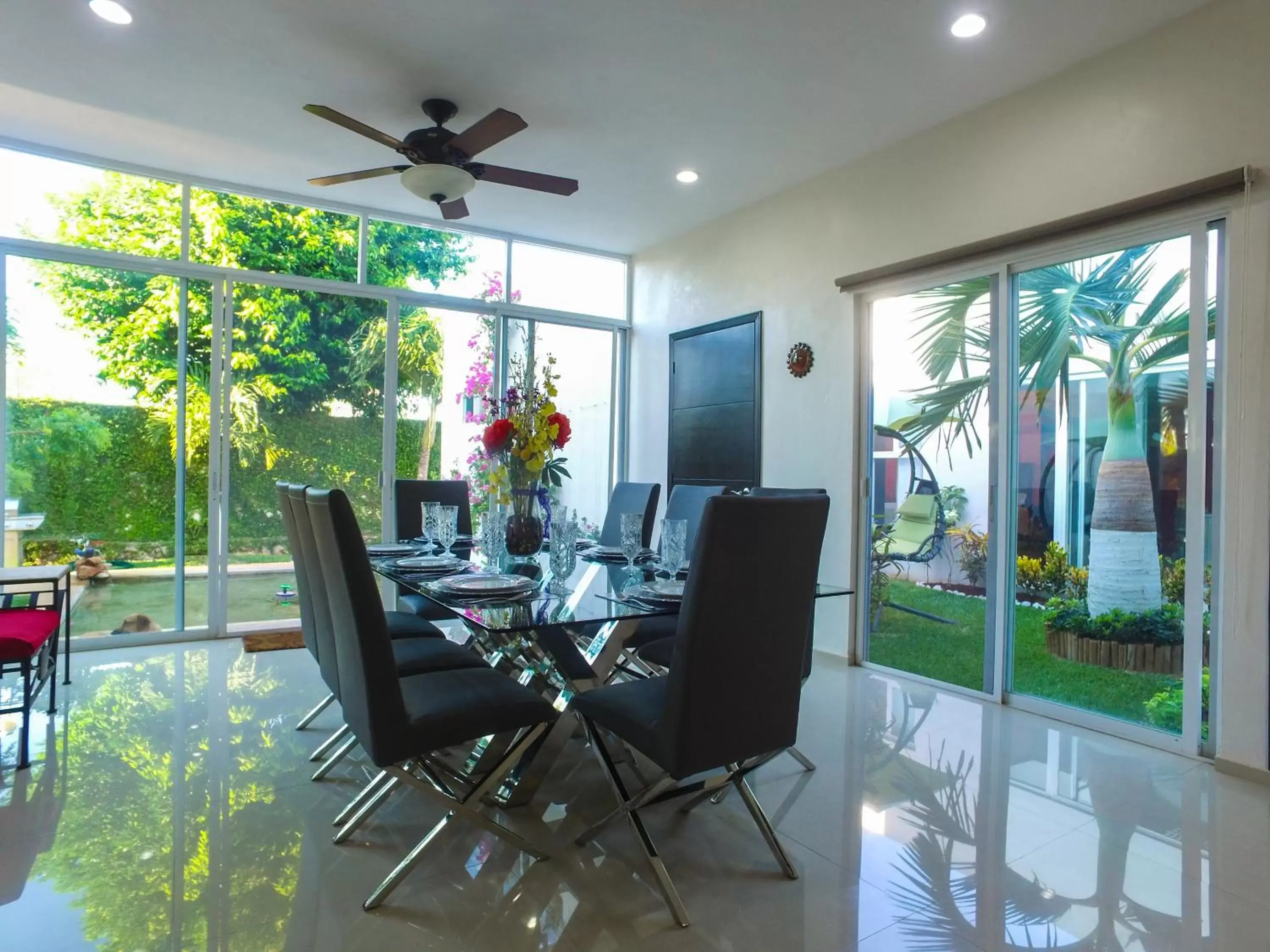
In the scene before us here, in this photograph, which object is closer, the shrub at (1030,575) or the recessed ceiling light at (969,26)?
the recessed ceiling light at (969,26)

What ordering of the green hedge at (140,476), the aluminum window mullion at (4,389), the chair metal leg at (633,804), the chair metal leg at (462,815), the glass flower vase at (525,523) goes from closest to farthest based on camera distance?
1. the chair metal leg at (462,815)
2. the chair metal leg at (633,804)
3. the glass flower vase at (525,523)
4. the aluminum window mullion at (4,389)
5. the green hedge at (140,476)

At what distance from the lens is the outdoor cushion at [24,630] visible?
251cm

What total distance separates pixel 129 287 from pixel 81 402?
28.8 inches

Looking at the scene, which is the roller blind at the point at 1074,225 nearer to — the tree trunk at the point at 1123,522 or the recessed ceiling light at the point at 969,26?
the tree trunk at the point at 1123,522

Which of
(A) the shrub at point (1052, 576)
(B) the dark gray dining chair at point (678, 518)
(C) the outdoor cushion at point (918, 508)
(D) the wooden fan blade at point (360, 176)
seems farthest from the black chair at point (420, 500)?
(A) the shrub at point (1052, 576)

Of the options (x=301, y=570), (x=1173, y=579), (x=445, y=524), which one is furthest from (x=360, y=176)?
(x=1173, y=579)

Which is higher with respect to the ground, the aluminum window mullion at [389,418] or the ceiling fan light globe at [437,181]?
the ceiling fan light globe at [437,181]

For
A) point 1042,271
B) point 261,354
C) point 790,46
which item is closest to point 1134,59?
point 1042,271

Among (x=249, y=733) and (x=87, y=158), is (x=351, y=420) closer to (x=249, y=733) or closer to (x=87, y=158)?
(x=87, y=158)

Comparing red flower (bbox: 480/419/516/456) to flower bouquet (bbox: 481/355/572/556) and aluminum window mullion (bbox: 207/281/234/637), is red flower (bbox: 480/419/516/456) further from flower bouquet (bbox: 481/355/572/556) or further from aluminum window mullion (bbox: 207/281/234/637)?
aluminum window mullion (bbox: 207/281/234/637)

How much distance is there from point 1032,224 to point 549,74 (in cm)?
229

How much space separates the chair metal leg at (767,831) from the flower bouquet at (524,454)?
3.59 ft

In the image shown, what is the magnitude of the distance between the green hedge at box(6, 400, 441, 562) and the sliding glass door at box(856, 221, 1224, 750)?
3.40m

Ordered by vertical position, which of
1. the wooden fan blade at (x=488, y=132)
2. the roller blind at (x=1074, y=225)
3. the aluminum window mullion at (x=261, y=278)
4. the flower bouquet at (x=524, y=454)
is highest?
the wooden fan blade at (x=488, y=132)
